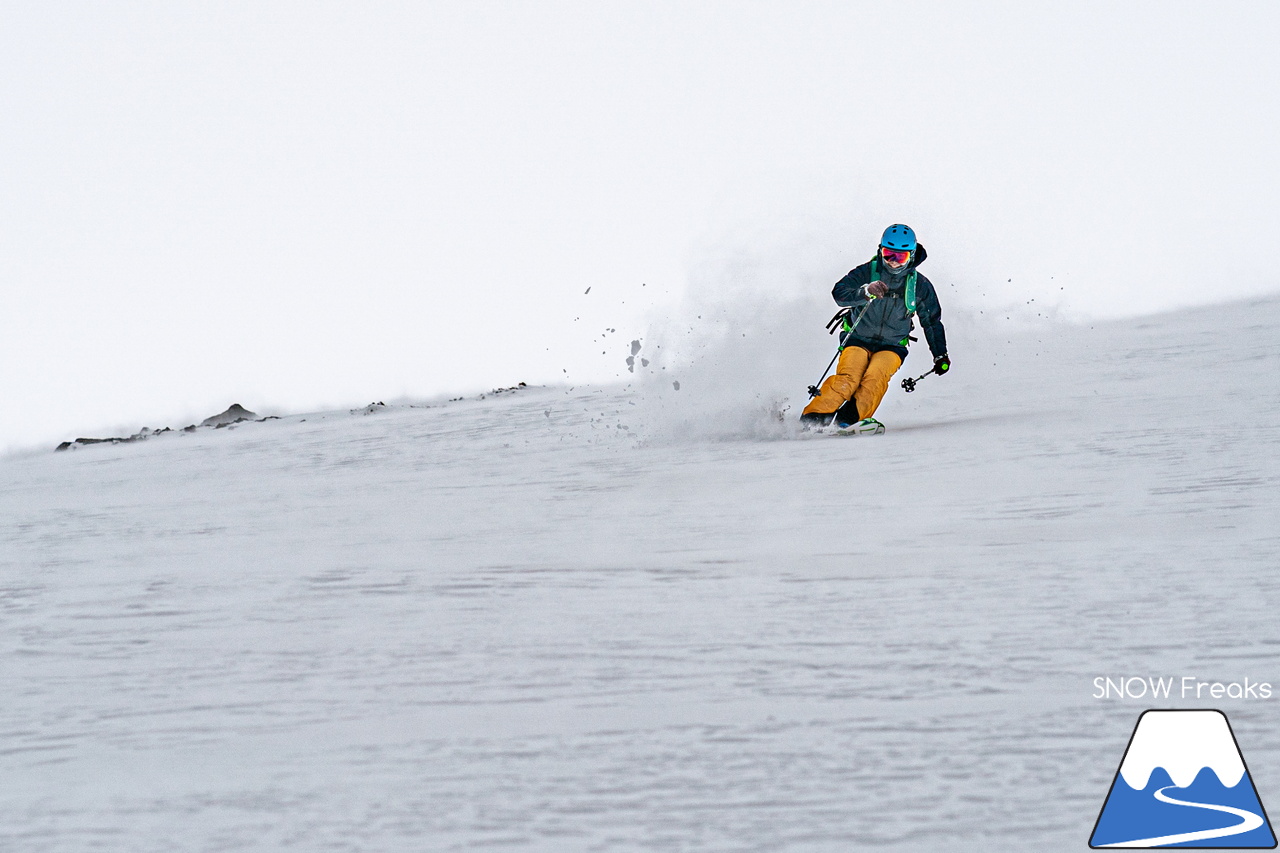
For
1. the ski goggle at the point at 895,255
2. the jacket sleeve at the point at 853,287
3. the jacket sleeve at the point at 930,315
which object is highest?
the ski goggle at the point at 895,255

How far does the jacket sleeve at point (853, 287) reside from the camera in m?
9.35

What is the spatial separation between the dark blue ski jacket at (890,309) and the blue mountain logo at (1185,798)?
6863 millimetres

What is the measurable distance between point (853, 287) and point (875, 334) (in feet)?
1.26

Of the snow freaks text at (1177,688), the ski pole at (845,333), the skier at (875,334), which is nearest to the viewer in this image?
the snow freaks text at (1177,688)

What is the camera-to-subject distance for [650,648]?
3578 mm

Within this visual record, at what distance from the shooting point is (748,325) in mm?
10617

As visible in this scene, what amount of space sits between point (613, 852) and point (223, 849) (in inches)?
28.9

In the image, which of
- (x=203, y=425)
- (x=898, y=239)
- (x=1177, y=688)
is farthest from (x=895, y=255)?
(x=203, y=425)

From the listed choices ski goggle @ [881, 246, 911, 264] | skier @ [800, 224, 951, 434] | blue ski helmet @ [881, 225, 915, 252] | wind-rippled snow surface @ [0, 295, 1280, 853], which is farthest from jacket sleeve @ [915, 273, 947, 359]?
wind-rippled snow surface @ [0, 295, 1280, 853]

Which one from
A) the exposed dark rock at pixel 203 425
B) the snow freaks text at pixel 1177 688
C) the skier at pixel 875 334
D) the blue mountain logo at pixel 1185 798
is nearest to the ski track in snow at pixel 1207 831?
the blue mountain logo at pixel 1185 798

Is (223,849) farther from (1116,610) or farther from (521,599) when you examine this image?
(1116,610)

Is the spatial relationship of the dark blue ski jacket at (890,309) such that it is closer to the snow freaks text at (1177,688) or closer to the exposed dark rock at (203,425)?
the snow freaks text at (1177,688)

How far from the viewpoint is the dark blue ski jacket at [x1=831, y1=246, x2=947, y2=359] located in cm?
931

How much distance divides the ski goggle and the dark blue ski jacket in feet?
0.21
